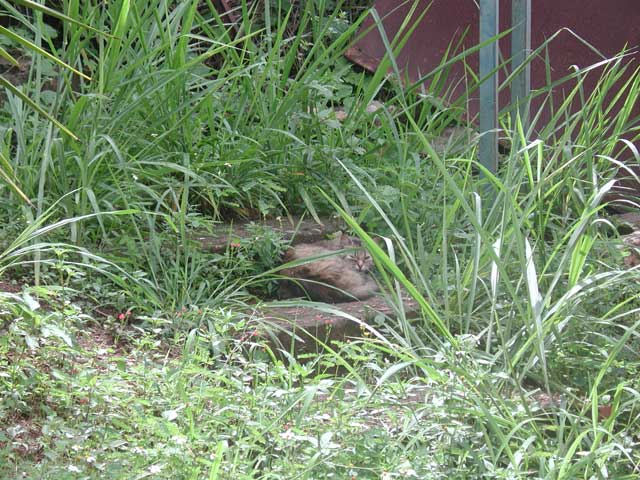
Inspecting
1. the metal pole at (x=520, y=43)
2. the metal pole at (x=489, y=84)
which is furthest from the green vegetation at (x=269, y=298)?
the metal pole at (x=520, y=43)

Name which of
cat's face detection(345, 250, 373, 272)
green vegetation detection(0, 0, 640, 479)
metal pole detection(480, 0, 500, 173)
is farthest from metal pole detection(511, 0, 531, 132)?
cat's face detection(345, 250, 373, 272)

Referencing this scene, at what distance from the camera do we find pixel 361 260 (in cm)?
332

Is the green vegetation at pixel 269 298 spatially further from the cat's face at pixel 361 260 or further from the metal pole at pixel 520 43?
the metal pole at pixel 520 43

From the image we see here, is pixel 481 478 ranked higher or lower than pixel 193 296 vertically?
higher

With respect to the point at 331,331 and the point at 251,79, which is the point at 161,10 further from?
the point at 331,331

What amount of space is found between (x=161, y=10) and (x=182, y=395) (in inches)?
73.3

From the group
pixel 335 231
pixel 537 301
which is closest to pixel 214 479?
pixel 537 301

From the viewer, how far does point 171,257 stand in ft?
10.1

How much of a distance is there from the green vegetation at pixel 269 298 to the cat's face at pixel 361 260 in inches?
4.2

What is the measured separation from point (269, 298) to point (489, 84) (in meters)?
1.11

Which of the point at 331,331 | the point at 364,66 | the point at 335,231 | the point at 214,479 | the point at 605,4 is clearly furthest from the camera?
the point at 364,66

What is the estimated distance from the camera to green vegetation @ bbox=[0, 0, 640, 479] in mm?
1997

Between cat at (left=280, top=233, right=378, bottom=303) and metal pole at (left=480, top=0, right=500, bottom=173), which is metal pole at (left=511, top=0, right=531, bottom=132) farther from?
cat at (left=280, top=233, right=378, bottom=303)

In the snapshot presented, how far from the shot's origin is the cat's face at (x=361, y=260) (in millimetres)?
3282
